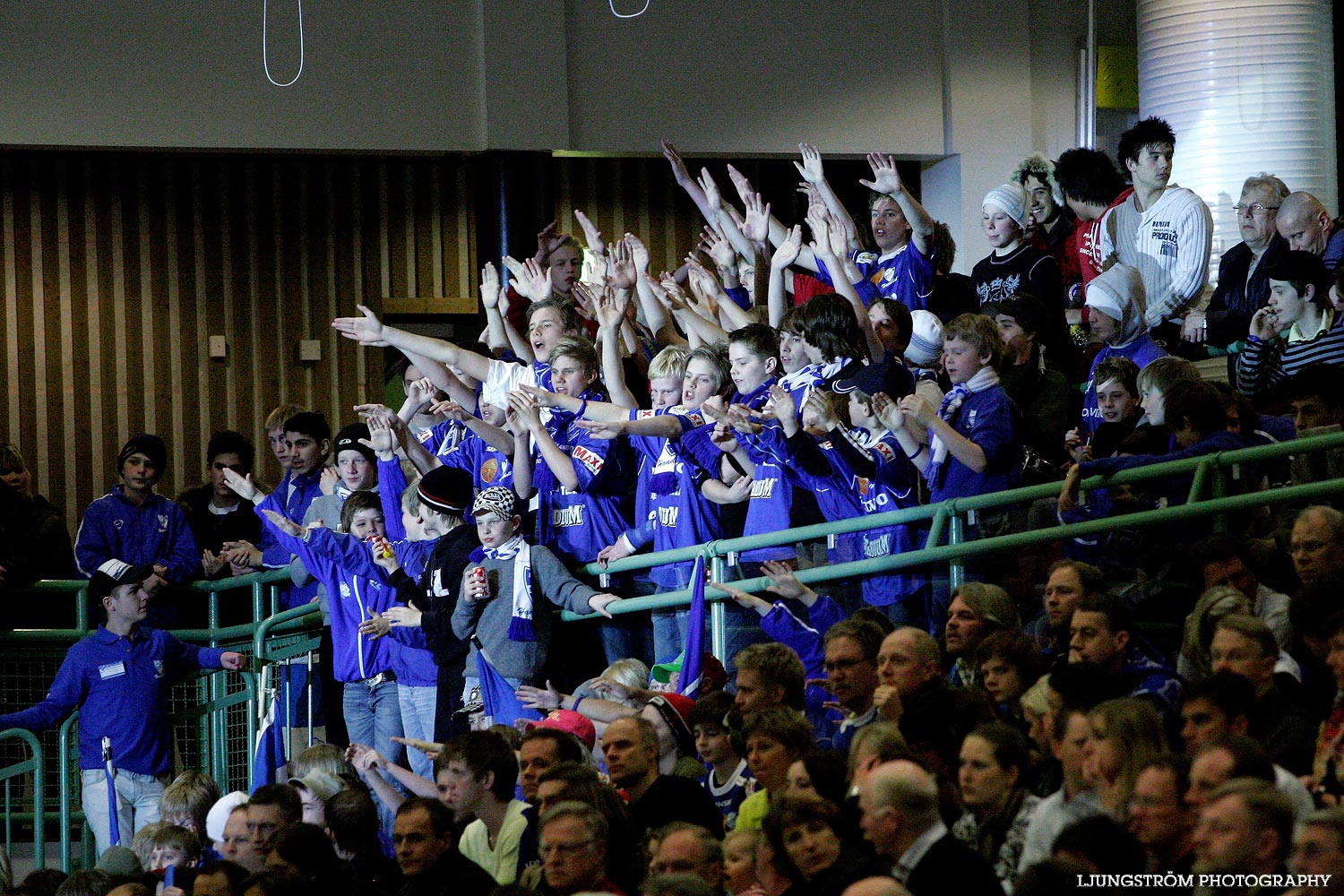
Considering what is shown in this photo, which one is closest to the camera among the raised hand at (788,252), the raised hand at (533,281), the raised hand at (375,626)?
the raised hand at (375,626)

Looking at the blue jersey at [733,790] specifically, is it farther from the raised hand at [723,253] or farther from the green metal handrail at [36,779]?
the green metal handrail at [36,779]

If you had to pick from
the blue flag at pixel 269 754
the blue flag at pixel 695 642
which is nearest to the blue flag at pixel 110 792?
the blue flag at pixel 269 754

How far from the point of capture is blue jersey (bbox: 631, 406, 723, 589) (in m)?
6.47

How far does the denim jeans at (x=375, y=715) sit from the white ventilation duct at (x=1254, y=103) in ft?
17.0

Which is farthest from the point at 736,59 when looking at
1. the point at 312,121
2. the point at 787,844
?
the point at 787,844

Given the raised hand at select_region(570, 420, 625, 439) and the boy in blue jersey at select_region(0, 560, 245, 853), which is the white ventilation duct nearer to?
the raised hand at select_region(570, 420, 625, 439)

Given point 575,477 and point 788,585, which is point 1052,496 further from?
point 575,477

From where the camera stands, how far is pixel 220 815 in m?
6.35

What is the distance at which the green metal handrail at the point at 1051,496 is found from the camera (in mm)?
5188

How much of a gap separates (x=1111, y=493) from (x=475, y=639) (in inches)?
98.9

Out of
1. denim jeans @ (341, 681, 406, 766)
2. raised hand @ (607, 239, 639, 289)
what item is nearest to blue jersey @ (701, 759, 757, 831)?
denim jeans @ (341, 681, 406, 766)

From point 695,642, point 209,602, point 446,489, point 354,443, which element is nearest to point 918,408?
point 695,642

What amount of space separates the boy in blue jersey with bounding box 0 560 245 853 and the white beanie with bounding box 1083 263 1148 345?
4016 millimetres

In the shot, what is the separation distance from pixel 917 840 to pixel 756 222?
4.88 metres
